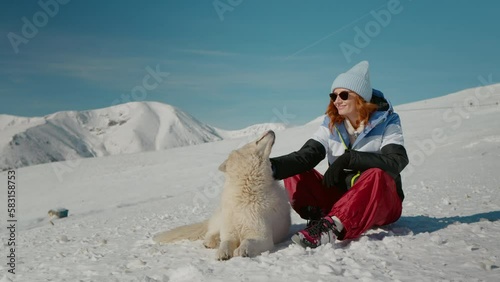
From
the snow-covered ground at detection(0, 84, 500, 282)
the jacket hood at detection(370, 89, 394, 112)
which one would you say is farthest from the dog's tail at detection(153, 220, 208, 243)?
the jacket hood at detection(370, 89, 394, 112)

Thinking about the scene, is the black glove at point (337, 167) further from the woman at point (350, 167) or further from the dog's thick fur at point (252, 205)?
the dog's thick fur at point (252, 205)

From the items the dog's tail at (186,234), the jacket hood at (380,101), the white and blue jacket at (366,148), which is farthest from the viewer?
the dog's tail at (186,234)

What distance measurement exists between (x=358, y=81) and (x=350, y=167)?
3.27ft

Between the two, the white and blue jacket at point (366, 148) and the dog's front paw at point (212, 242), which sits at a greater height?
the white and blue jacket at point (366, 148)

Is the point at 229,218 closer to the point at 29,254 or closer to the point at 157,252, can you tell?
the point at 157,252

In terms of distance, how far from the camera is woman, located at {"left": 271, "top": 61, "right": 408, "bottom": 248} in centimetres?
413

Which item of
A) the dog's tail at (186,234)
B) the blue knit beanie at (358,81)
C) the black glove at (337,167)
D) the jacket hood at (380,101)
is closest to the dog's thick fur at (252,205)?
the dog's tail at (186,234)

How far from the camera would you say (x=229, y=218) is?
4449mm

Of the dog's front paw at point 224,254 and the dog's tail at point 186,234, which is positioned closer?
the dog's front paw at point 224,254

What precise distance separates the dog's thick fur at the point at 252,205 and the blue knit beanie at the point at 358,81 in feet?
3.31

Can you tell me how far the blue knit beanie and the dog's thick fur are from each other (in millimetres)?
1008

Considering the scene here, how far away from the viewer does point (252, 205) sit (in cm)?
438

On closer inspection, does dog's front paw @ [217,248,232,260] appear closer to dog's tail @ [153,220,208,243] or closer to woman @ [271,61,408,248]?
woman @ [271,61,408,248]

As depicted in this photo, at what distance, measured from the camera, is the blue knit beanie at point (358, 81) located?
4.58 meters
